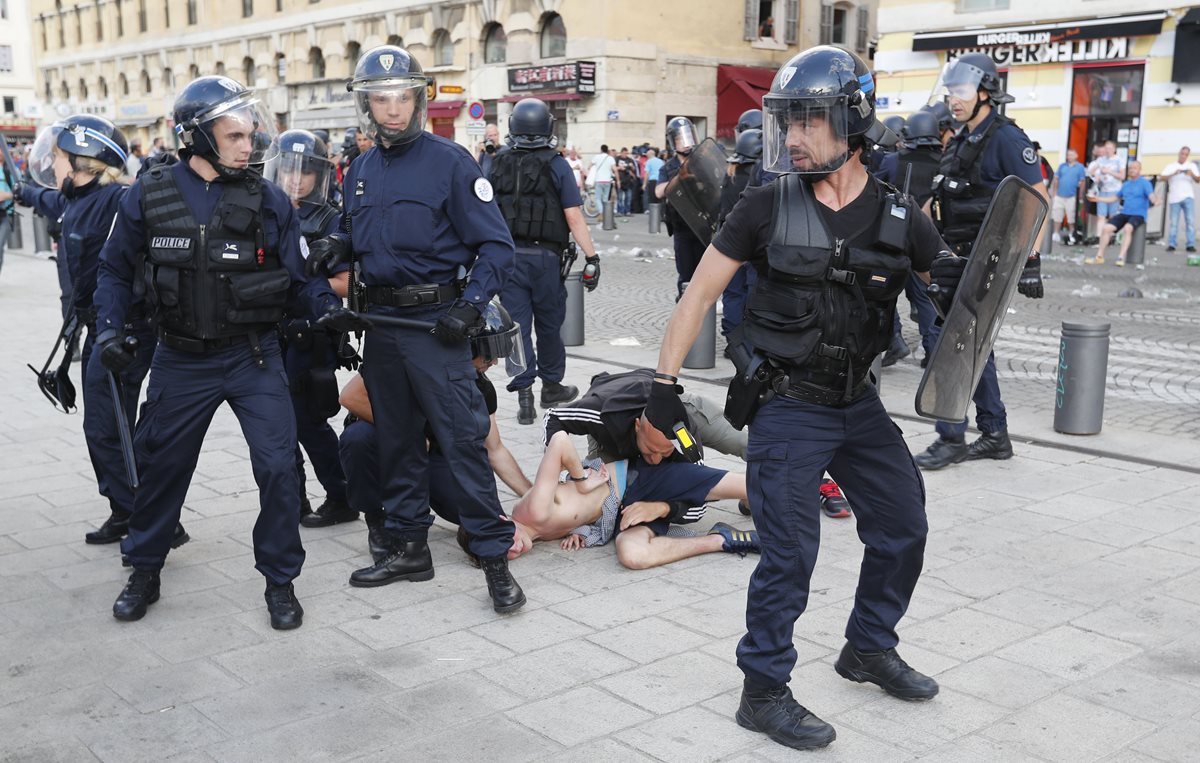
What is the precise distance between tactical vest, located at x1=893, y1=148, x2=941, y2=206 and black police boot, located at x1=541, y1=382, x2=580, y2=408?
103 inches

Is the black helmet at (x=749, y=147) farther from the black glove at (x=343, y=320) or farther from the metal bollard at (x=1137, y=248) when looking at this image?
the metal bollard at (x=1137, y=248)

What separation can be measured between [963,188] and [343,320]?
11.3ft

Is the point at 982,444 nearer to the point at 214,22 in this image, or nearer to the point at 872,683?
the point at 872,683

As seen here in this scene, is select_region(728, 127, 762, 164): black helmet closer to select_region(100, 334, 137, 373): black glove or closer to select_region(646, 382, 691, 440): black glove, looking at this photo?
select_region(100, 334, 137, 373): black glove

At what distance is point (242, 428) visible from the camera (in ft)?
14.1

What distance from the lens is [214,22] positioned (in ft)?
158

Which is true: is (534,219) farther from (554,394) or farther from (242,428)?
(242,428)

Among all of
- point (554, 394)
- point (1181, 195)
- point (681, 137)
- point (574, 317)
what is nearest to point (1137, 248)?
point (1181, 195)

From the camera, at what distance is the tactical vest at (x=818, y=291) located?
3.36 meters

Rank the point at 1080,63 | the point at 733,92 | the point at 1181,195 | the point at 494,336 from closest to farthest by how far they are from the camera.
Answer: the point at 494,336
the point at 1181,195
the point at 1080,63
the point at 733,92

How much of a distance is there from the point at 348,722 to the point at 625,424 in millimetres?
1896

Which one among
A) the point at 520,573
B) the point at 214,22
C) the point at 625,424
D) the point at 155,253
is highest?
the point at 214,22

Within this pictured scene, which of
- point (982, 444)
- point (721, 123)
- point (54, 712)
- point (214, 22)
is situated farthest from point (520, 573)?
point (214, 22)

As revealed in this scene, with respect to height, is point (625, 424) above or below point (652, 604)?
above
